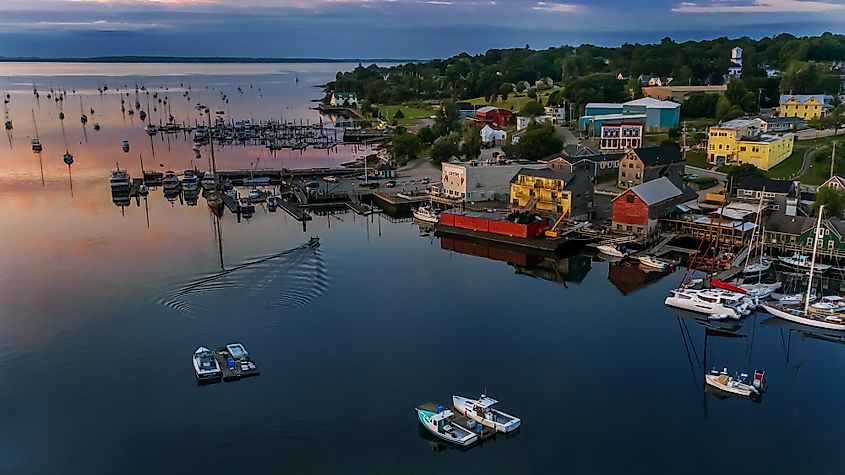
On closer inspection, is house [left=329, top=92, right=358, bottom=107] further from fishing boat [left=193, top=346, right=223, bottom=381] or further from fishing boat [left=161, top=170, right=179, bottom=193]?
fishing boat [left=193, top=346, right=223, bottom=381]

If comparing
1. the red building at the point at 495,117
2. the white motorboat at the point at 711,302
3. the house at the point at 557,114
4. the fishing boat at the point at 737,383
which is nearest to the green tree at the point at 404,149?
the house at the point at 557,114

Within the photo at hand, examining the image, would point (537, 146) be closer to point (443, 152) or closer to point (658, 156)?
point (443, 152)

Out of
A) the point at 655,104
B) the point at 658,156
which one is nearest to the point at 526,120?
the point at 655,104

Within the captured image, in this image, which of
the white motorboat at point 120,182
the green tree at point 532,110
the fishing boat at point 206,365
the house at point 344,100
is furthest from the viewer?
the house at point 344,100

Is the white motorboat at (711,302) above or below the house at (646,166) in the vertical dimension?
below

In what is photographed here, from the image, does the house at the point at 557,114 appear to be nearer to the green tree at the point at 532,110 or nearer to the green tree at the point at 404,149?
the green tree at the point at 532,110

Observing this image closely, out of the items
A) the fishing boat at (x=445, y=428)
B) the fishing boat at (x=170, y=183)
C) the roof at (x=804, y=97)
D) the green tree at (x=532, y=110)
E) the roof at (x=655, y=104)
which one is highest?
the roof at (x=804, y=97)

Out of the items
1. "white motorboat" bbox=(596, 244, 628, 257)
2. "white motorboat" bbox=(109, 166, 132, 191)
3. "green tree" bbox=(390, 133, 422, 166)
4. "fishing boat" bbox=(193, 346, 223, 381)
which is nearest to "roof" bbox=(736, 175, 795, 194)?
"white motorboat" bbox=(596, 244, 628, 257)
